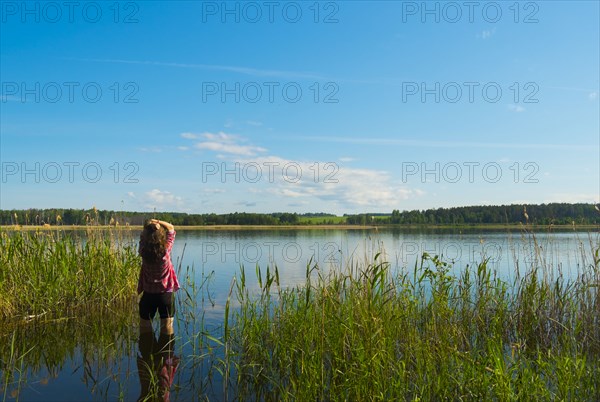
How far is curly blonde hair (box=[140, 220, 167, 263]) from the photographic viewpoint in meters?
6.32

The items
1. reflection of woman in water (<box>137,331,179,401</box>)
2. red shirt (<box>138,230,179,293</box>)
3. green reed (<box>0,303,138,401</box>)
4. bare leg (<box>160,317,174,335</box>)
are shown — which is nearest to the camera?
reflection of woman in water (<box>137,331,179,401</box>)

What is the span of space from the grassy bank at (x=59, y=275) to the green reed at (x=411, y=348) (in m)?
3.87

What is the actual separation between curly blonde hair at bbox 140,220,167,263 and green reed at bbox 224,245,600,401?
154 cm

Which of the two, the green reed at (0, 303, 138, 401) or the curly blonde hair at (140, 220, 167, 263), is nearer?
the green reed at (0, 303, 138, 401)

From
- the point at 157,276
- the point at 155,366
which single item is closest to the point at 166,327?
the point at 157,276

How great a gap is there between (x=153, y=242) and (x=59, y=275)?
2.92m

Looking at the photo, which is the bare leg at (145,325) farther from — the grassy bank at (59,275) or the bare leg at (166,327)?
the grassy bank at (59,275)

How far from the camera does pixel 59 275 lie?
791 centimetres

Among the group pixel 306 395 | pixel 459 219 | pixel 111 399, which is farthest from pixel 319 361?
pixel 459 219

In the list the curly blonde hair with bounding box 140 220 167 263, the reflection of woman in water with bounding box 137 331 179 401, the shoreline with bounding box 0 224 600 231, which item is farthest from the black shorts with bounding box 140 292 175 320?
the shoreline with bounding box 0 224 600 231

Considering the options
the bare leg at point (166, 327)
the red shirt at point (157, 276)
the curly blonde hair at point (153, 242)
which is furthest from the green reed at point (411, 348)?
the curly blonde hair at point (153, 242)

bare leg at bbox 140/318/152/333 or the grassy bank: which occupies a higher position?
the grassy bank

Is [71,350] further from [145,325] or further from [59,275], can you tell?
[59,275]

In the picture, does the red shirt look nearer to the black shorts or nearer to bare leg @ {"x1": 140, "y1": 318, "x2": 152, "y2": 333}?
the black shorts
